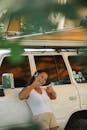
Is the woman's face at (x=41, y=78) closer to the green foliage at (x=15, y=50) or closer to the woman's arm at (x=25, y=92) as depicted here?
the woman's arm at (x=25, y=92)

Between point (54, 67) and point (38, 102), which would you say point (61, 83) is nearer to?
point (54, 67)

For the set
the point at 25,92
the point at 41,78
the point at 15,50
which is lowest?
the point at 25,92

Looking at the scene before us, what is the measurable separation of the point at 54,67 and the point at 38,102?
1017mm

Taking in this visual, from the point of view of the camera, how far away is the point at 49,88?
21.7 feet

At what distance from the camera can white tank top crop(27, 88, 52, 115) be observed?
613 centimetres

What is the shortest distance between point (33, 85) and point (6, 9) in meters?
5.29

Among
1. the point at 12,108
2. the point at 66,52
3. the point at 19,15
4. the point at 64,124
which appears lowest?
the point at 64,124

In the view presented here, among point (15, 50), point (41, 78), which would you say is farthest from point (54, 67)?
point (15, 50)

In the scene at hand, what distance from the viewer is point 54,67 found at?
712cm

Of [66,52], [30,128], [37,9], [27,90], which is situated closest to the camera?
[37,9]

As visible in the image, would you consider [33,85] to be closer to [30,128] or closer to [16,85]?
[16,85]

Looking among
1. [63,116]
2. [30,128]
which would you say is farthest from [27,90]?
[30,128]

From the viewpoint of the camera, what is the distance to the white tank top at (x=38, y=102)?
20.1 ft

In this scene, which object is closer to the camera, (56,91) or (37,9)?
(37,9)
